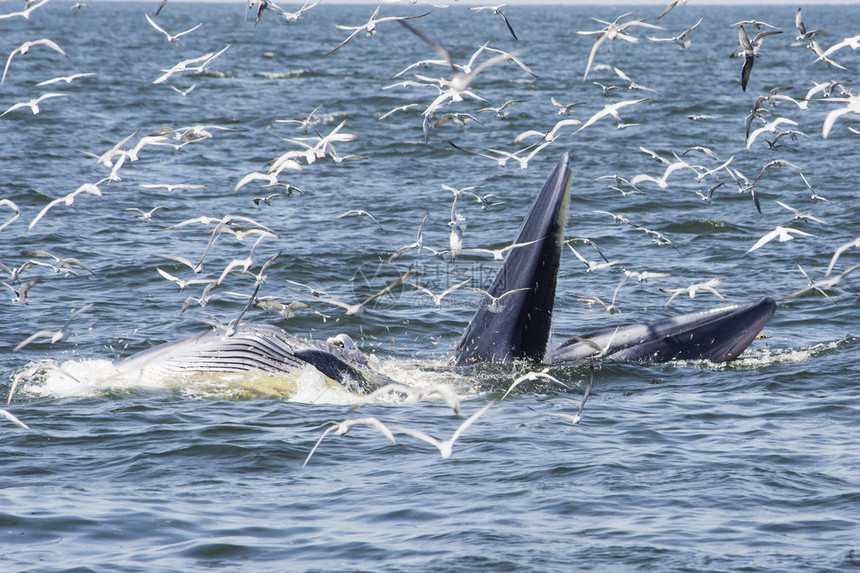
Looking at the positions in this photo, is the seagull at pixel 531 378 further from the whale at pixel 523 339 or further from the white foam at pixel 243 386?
the white foam at pixel 243 386

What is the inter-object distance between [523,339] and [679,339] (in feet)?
7.03

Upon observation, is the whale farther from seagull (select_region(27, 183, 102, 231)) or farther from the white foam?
seagull (select_region(27, 183, 102, 231))

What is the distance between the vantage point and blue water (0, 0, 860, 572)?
861cm

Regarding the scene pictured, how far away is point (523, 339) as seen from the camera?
12.4 m

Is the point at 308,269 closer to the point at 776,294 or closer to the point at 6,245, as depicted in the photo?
the point at 6,245

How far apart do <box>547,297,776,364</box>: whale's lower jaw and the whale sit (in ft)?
0.04

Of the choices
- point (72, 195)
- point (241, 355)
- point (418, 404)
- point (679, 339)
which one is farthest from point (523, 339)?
point (72, 195)

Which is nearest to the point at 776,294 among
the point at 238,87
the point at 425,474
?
the point at 425,474

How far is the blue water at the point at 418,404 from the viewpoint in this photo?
339 inches

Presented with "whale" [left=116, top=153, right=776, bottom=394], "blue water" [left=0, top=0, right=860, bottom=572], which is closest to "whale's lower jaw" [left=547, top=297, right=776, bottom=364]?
"whale" [left=116, top=153, right=776, bottom=394]

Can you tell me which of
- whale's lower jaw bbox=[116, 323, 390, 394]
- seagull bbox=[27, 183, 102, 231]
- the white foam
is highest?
seagull bbox=[27, 183, 102, 231]

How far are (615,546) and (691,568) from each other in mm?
656

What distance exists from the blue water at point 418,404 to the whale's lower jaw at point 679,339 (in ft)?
0.66

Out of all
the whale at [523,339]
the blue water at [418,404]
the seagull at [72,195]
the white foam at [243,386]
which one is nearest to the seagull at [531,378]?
the blue water at [418,404]
